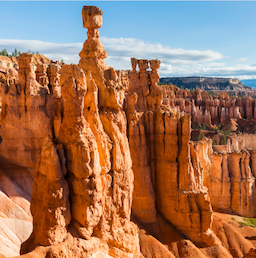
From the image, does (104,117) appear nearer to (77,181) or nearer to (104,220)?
(77,181)

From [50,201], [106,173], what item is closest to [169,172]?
[106,173]

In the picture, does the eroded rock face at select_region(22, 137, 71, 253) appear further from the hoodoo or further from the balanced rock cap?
the balanced rock cap

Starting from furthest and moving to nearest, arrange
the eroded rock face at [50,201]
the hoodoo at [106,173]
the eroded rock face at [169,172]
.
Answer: the eroded rock face at [169,172] → the hoodoo at [106,173] → the eroded rock face at [50,201]

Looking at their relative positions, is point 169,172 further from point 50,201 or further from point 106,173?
point 50,201

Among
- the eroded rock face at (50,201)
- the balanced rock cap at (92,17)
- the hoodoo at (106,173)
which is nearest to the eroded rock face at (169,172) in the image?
the hoodoo at (106,173)

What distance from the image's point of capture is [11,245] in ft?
48.8

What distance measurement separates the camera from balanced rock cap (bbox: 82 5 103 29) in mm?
11766

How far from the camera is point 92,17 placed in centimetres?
1192

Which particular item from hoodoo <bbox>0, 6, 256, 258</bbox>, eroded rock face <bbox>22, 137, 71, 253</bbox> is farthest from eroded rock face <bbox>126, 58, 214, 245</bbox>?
eroded rock face <bbox>22, 137, 71, 253</bbox>

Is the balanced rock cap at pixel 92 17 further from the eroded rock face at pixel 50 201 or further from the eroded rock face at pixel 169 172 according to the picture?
the eroded rock face at pixel 169 172

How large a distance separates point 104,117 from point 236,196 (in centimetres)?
1930

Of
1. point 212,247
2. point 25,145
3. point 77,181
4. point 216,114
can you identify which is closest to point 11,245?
point 25,145

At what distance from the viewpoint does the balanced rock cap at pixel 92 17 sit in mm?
11766

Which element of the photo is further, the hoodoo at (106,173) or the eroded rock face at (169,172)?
the eroded rock face at (169,172)
